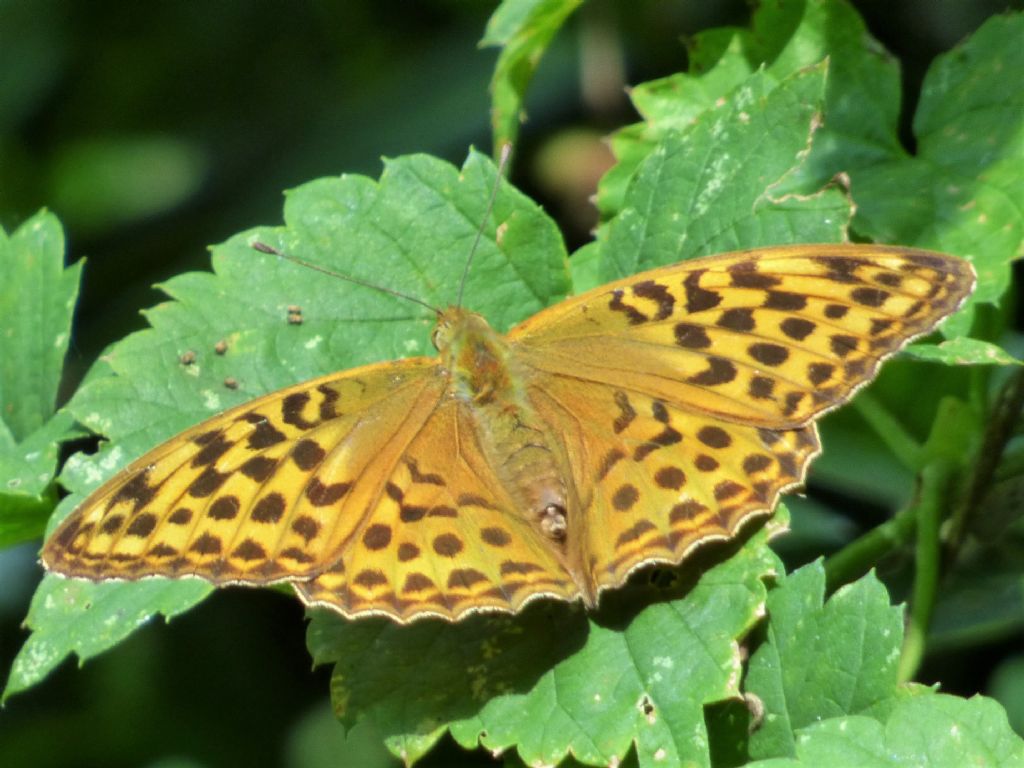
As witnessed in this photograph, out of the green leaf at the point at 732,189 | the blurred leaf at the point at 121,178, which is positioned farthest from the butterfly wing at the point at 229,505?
the blurred leaf at the point at 121,178

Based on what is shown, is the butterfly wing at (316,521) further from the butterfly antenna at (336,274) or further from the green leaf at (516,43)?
the green leaf at (516,43)

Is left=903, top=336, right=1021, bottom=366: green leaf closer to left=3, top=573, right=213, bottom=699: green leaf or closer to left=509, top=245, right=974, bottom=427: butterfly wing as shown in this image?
left=509, top=245, right=974, bottom=427: butterfly wing

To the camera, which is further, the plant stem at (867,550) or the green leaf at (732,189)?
the plant stem at (867,550)

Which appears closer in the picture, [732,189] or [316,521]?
[316,521]

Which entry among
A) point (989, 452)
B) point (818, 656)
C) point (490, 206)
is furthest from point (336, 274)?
point (989, 452)

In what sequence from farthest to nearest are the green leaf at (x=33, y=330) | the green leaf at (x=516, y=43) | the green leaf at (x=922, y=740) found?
the green leaf at (x=33, y=330) → the green leaf at (x=516, y=43) → the green leaf at (x=922, y=740)

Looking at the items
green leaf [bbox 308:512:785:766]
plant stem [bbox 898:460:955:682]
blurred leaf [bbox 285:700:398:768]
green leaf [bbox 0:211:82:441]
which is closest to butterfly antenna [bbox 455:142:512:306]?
green leaf [bbox 308:512:785:766]

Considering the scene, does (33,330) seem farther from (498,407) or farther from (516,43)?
(516,43)
